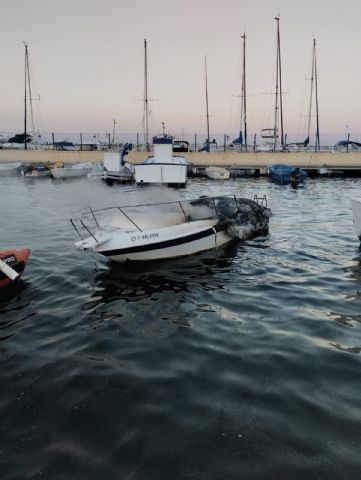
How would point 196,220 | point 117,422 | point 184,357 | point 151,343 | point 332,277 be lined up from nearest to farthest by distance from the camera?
point 117,422 → point 184,357 → point 151,343 → point 332,277 → point 196,220

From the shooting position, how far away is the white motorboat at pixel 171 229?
12.9 metres

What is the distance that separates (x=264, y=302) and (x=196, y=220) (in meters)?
5.37

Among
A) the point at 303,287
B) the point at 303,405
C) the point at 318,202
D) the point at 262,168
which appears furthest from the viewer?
the point at 262,168

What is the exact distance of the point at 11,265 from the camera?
11.1 meters

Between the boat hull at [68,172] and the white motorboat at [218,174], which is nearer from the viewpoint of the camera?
the boat hull at [68,172]

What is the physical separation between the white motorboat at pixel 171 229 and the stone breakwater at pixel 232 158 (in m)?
37.7

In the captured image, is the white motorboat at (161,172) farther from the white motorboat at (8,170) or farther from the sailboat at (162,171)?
the white motorboat at (8,170)

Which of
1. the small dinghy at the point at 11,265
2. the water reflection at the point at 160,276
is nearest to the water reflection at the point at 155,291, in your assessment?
the water reflection at the point at 160,276

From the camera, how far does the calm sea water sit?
16.9 ft

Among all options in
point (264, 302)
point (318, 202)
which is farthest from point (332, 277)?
point (318, 202)

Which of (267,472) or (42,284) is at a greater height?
(42,284)

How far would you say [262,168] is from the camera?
1987 inches

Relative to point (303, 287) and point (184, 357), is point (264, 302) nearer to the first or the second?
point (303, 287)

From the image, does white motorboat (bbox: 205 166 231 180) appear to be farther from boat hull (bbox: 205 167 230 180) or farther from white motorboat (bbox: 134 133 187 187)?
white motorboat (bbox: 134 133 187 187)
